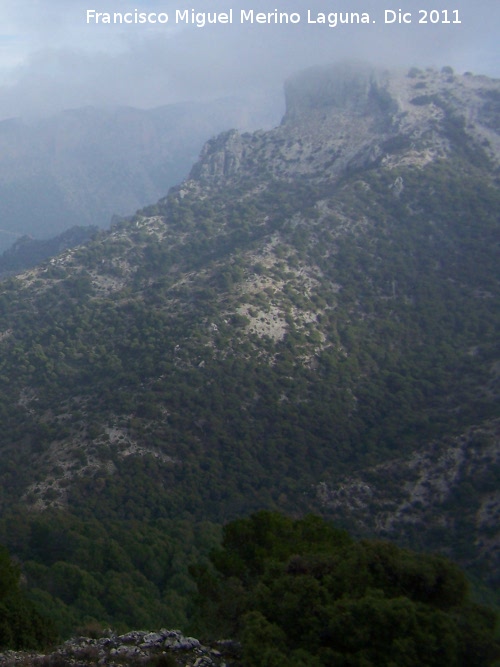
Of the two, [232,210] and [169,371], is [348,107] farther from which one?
[169,371]

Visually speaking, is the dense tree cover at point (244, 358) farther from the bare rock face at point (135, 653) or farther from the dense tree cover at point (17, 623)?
the bare rock face at point (135, 653)

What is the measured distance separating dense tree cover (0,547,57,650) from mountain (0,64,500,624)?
672 centimetres

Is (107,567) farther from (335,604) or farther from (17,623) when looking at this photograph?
(335,604)

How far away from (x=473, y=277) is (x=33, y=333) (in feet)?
135

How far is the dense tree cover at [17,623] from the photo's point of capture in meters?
15.4

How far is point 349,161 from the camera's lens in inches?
3066

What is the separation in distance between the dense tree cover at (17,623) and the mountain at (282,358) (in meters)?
6.72

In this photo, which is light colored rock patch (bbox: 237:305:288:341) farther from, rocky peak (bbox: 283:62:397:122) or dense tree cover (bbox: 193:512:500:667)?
rocky peak (bbox: 283:62:397:122)

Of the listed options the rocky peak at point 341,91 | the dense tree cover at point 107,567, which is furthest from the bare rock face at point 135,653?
the rocky peak at point 341,91

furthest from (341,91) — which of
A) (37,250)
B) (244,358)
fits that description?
(37,250)

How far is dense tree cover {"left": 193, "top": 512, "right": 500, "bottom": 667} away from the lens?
12.0m

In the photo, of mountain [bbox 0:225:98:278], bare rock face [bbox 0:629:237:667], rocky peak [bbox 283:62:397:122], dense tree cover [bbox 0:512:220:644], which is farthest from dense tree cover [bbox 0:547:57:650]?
mountain [bbox 0:225:98:278]

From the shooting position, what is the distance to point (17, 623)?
1571 centimetres

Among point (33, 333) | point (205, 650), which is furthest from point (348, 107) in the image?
point (205, 650)
